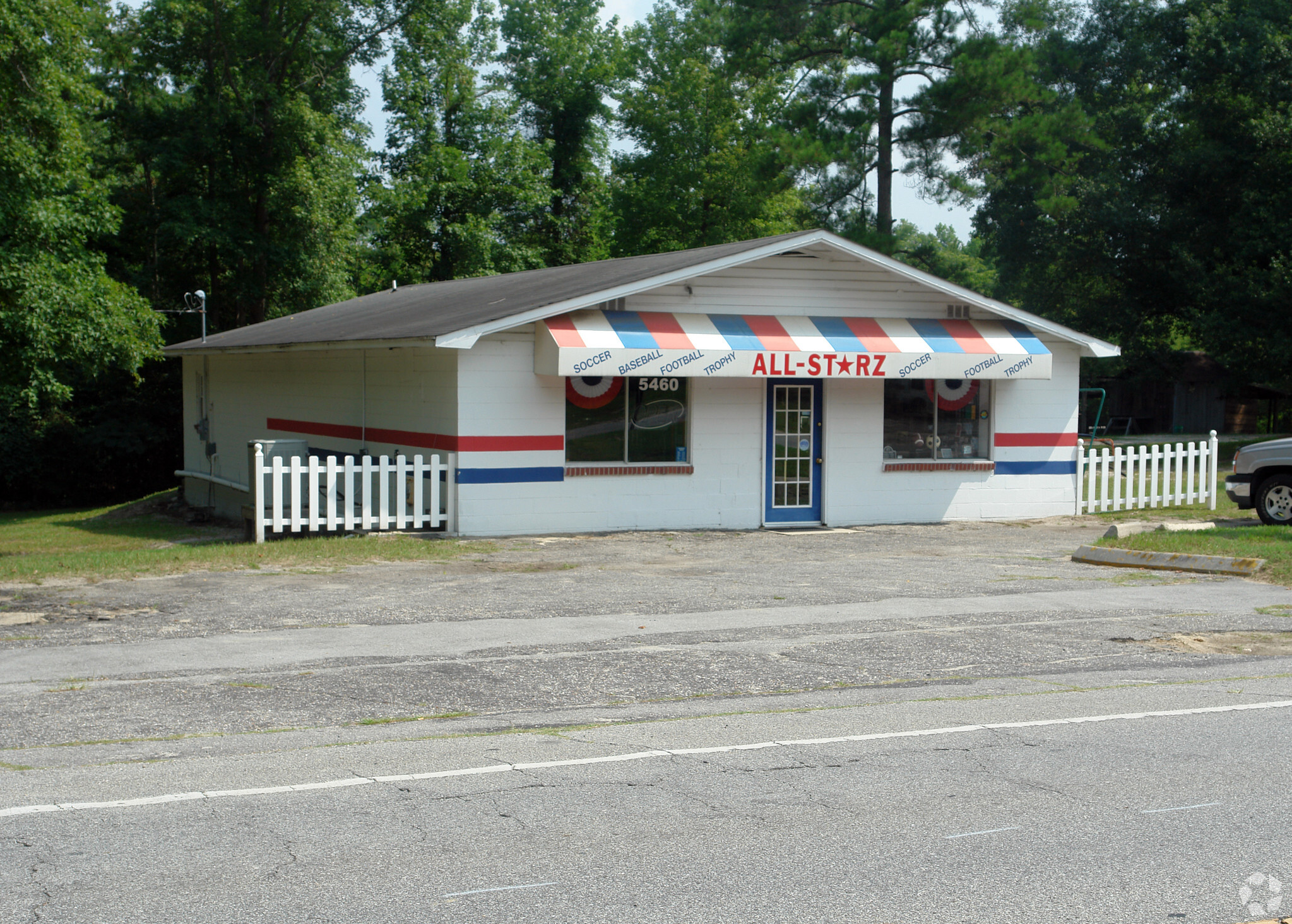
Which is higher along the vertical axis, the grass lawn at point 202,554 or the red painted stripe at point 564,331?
the red painted stripe at point 564,331

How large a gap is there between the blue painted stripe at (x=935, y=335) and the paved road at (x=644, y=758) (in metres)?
7.21

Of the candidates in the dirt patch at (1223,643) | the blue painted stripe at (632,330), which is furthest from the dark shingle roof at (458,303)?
the dirt patch at (1223,643)

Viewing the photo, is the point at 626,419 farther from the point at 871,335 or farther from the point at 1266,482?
the point at 1266,482

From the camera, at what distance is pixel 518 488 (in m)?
17.5

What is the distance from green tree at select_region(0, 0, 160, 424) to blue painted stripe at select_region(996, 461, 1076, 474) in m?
15.6

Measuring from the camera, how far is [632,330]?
57.6 ft

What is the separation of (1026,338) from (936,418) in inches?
75.1

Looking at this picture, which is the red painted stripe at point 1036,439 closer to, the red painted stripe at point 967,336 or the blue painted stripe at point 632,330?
the red painted stripe at point 967,336

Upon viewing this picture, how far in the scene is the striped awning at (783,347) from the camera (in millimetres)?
17094

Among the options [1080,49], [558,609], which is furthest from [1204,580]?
[1080,49]

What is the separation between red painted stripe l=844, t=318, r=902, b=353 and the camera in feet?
61.4

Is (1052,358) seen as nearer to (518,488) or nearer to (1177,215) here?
(518,488)

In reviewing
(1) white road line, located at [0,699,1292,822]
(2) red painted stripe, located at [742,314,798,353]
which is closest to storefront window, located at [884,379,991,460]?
(2) red painted stripe, located at [742,314,798,353]

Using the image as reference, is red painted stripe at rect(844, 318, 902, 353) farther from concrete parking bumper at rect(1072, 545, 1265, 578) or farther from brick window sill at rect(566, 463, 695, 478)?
concrete parking bumper at rect(1072, 545, 1265, 578)
